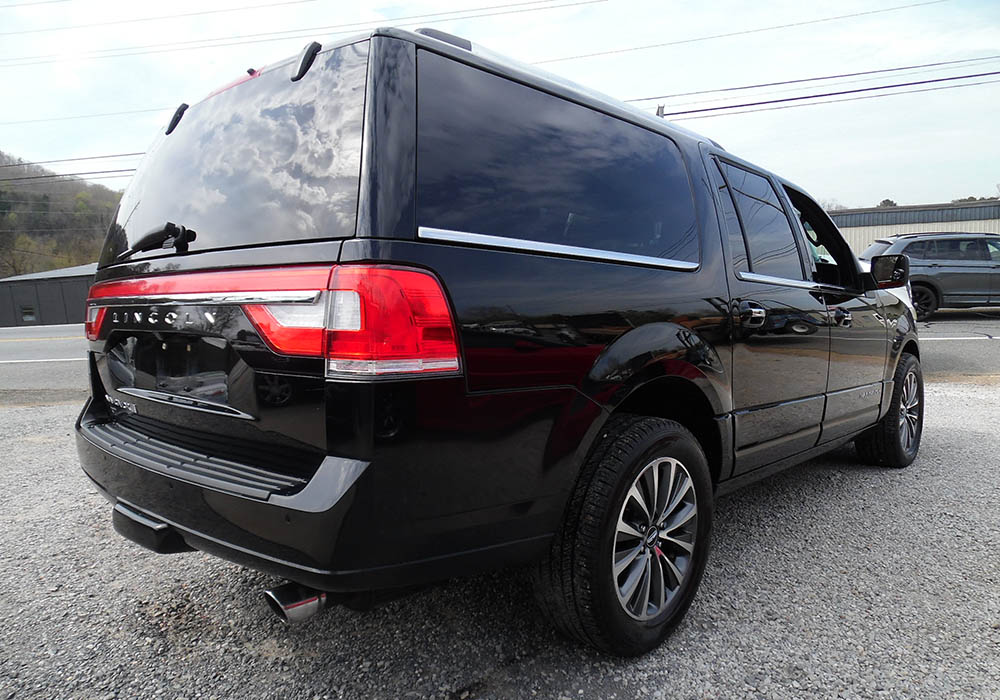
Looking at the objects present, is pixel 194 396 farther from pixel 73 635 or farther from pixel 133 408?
pixel 73 635

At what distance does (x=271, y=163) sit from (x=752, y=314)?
197 centimetres

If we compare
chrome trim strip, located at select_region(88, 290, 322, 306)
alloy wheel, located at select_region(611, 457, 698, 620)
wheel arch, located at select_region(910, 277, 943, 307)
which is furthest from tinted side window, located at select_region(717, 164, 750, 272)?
wheel arch, located at select_region(910, 277, 943, 307)

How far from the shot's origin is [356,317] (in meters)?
1.54

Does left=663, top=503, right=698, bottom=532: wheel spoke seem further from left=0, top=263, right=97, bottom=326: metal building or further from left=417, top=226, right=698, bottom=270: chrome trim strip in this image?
left=0, top=263, right=97, bottom=326: metal building

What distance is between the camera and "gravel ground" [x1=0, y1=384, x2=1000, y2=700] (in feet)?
6.67

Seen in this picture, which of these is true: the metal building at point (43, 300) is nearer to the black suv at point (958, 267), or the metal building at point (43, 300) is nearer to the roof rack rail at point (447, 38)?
the black suv at point (958, 267)

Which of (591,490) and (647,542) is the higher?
(591,490)

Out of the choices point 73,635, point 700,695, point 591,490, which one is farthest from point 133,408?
point 700,695

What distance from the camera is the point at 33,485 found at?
415 cm

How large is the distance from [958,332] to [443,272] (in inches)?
540

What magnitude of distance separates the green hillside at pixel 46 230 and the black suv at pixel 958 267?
5109cm

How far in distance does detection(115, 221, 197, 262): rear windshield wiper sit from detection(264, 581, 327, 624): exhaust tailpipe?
1.04m

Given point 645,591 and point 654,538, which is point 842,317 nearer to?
point 654,538

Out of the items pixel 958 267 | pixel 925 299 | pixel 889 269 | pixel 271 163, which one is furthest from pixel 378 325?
pixel 958 267
